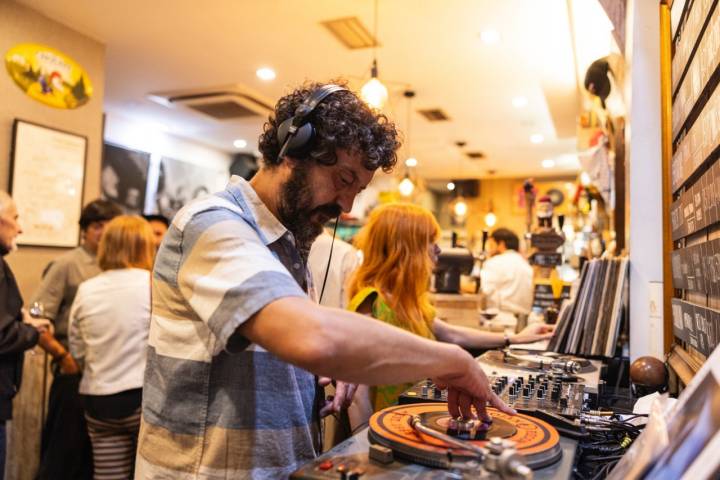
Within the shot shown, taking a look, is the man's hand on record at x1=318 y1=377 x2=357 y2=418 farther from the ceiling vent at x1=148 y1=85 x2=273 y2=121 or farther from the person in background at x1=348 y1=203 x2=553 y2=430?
the ceiling vent at x1=148 y1=85 x2=273 y2=121

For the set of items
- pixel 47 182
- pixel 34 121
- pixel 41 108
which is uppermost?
pixel 41 108

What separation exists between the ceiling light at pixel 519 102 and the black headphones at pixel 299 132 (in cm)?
537

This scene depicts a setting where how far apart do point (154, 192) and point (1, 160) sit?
4189mm

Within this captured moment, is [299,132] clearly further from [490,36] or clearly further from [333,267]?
[490,36]

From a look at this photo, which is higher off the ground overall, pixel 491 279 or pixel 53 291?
pixel 491 279

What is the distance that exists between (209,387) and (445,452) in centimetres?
46

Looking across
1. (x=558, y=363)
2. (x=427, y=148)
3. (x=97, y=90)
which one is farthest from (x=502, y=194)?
(x=558, y=363)

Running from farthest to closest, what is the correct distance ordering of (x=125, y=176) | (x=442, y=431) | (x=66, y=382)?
1. (x=125, y=176)
2. (x=66, y=382)
3. (x=442, y=431)

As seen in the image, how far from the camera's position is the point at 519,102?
6.19 meters

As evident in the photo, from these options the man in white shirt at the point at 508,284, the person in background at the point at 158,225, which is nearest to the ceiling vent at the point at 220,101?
the person in background at the point at 158,225

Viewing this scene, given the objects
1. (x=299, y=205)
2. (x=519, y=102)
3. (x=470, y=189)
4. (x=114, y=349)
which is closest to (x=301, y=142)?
(x=299, y=205)

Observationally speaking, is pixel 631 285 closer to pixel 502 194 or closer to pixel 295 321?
pixel 295 321

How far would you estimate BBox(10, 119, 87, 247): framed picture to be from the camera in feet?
12.3

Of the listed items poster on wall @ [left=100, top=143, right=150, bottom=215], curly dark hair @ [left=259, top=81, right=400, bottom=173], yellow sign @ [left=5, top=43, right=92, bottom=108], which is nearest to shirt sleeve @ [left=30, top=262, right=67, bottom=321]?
yellow sign @ [left=5, top=43, right=92, bottom=108]
